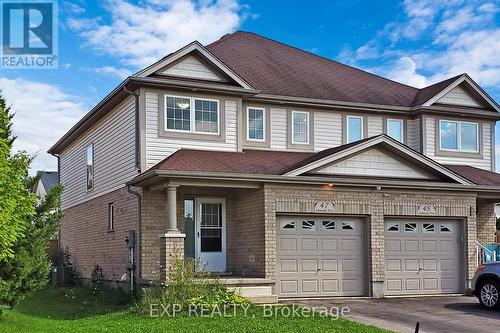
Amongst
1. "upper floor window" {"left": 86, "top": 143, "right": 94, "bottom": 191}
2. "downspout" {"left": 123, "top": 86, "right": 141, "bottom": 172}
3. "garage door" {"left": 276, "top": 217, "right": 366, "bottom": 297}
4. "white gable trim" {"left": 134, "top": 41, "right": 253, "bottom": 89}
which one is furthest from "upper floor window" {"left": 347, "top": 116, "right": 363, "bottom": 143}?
"upper floor window" {"left": 86, "top": 143, "right": 94, "bottom": 191}

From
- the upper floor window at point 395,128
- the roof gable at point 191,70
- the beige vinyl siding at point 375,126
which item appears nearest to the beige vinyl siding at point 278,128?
→ the roof gable at point 191,70

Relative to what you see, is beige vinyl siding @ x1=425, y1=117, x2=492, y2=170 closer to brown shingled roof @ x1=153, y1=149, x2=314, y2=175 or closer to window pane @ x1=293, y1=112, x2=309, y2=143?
window pane @ x1=293, y1=112, x2=309, y2=143

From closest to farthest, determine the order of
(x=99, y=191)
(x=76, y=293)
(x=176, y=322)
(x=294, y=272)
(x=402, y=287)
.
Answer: (x=176, y=322) → (x=294, y=272) → (x=402, y=287) → (x=76, y=293) → (x=99, y=191)

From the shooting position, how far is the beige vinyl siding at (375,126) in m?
22.0

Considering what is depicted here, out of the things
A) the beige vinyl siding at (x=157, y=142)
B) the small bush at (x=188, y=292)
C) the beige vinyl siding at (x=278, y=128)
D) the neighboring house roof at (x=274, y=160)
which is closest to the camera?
the small bush at (x=188, y=292)

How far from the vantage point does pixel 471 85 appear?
74.9 feet

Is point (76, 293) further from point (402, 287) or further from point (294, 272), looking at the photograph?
point (402, 287)

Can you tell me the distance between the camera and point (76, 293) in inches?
840

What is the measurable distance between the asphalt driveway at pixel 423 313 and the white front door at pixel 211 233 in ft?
9.46

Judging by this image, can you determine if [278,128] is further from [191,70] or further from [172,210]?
[172,210]

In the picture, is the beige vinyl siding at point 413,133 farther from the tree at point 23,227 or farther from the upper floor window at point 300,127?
the tree at point 23,227

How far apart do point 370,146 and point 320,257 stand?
11.7ft

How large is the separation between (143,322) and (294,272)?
18.7ft

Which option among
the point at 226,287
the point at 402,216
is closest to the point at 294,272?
the point at 226,287
